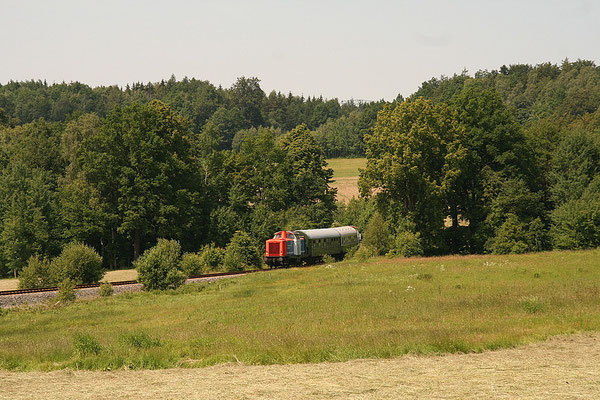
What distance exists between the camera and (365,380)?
624 inches

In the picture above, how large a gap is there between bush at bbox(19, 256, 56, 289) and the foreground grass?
11724 mm

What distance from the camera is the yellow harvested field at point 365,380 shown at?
1438 centimetres

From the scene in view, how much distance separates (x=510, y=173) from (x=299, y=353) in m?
52.9

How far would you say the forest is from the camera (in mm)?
63688

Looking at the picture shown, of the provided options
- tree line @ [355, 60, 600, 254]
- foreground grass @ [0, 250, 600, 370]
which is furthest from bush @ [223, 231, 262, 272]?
foreground grass @ [0, 250, 600, 370]

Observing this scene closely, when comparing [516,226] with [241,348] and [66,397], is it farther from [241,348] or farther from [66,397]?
[66,397]

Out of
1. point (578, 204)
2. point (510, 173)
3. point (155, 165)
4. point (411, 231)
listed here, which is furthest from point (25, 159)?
point (578, 204)

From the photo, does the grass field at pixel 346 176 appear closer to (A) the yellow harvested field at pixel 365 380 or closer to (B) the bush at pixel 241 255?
(B) the bush at pixel 241 255

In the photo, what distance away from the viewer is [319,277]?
4453 cm

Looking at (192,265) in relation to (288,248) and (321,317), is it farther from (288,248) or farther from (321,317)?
(321,317)

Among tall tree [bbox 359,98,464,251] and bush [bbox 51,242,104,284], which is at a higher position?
tall tree [bbox 359,98,464,251]

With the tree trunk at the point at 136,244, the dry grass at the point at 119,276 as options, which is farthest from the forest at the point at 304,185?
the dry grass at the point at 119,276

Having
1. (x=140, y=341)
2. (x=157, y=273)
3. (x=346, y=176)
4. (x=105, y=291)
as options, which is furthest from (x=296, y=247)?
(x=346, y=176)

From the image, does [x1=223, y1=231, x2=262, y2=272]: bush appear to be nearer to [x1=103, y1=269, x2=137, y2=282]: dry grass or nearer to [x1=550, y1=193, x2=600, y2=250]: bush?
[x1=103, y1=269, x2=137, y2=282]: dry grass
